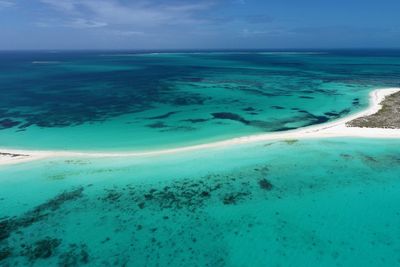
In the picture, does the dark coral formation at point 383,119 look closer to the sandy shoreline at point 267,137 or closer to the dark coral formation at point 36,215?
the sandy shoreline at point 267,137

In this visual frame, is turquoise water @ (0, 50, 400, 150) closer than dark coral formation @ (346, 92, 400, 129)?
Yes

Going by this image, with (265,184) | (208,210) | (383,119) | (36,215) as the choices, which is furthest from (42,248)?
(383,119)

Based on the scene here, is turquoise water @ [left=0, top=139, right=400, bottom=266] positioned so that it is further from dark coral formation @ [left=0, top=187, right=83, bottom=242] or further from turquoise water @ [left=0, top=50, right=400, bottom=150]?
turquoise water @ [left=0, top=50, right=400, bottom=150]

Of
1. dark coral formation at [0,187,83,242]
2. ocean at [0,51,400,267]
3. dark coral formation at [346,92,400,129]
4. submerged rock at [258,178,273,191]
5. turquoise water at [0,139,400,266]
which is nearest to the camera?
turquoise water at [0,139,400,266]

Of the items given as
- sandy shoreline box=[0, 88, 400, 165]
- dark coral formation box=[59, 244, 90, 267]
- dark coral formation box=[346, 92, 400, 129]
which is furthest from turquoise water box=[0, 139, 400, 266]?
dark coral formation box=[346, 92, 400, 129]

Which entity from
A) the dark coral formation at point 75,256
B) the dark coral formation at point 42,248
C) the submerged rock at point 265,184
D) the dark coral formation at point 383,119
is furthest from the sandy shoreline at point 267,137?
the dark coral formation at point 75,256

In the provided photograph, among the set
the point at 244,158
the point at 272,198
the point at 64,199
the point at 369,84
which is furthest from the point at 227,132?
the point at 369,84

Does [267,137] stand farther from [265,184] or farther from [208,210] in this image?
[208,210]

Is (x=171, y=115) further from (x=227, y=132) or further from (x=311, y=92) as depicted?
(x=311, y=92)
